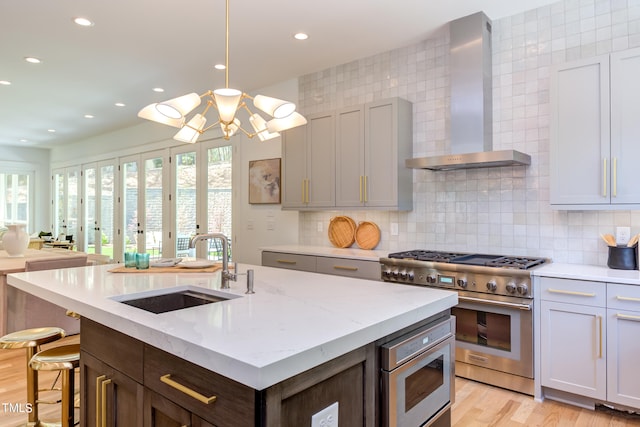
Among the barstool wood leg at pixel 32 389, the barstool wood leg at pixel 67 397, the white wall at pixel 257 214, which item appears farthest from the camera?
the white wall at pixel 257 214

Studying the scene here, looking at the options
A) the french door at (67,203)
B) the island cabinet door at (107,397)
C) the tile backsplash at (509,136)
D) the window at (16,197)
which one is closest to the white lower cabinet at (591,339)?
the tile backsplash at (509,136)

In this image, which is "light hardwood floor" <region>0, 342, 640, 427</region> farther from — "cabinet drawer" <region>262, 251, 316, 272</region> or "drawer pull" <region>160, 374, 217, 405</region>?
"drawer pull" <region>160, 374, 217, 405</region>

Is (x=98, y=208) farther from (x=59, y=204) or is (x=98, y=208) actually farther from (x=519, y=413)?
(x=519, y=413)

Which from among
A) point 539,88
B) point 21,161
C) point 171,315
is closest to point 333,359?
point 171,315

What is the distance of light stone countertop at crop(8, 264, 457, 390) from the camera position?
1.06 m

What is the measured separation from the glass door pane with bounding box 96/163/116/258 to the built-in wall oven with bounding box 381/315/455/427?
7.83 metres

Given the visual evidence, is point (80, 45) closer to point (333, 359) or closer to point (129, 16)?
point (129, 16)

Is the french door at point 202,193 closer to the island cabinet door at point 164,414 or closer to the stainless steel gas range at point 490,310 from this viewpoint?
the stainless steel gas range at point 490,310

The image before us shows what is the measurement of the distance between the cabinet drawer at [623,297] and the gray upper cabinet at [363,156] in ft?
5.47

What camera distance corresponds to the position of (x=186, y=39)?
3713 mm

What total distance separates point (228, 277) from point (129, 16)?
8.30ft

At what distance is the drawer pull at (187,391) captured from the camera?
112cm

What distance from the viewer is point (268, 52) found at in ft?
13.2

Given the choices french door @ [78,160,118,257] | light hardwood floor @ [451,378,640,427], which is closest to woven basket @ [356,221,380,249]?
light hardwood floor @ [451,378,640,427]
